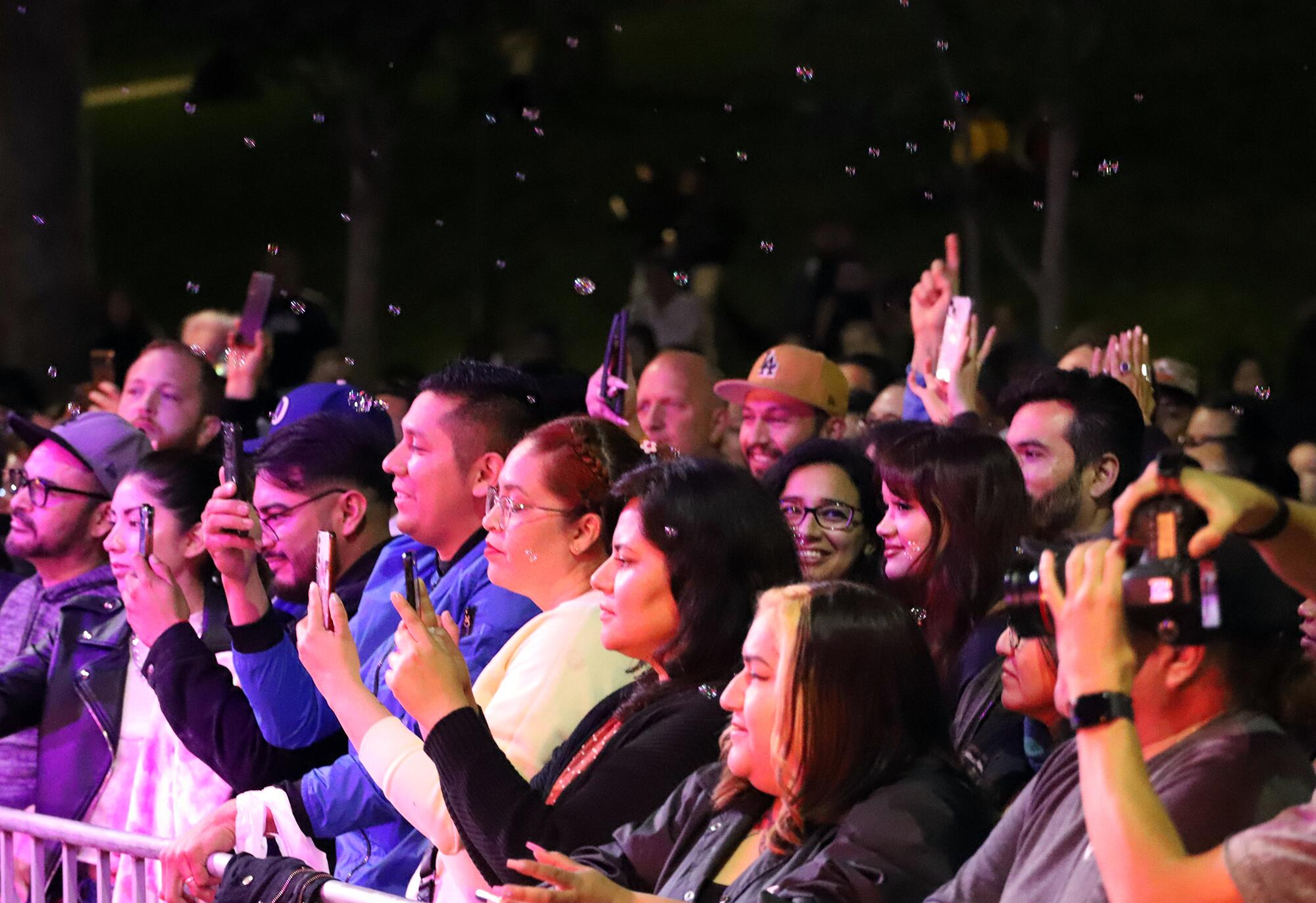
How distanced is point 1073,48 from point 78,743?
56.8 ft

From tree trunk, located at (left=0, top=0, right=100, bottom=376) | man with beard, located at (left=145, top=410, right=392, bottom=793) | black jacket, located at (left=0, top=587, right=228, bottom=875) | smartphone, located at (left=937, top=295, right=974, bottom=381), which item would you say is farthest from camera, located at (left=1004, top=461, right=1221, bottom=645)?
tree trunk, located at (left=0, top=0, right=100, bottom=376)

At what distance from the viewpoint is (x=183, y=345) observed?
7.78 metres

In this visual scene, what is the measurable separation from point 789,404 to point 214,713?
2.97 meters

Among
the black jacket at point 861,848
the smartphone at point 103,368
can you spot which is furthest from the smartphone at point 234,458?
the smartphone at point 103,368

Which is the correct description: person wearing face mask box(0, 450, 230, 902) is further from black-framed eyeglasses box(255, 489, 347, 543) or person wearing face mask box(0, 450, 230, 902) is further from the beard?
the beard

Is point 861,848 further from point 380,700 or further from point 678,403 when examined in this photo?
point 678,403

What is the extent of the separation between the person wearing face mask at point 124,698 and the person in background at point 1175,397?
12.7 ft

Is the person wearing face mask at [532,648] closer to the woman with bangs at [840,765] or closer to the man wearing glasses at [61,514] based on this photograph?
the woman with bangs at [840,765]

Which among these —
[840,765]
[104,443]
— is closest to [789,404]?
[104,443]

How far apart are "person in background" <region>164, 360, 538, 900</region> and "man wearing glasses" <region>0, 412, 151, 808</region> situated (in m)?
1.42

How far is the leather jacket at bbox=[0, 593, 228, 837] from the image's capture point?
208 inches

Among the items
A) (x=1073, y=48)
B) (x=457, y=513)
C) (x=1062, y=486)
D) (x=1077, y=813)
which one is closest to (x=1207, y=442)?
(x=1062, y=486)

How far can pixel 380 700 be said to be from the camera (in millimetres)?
4512

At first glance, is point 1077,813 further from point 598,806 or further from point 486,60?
point 486,60
